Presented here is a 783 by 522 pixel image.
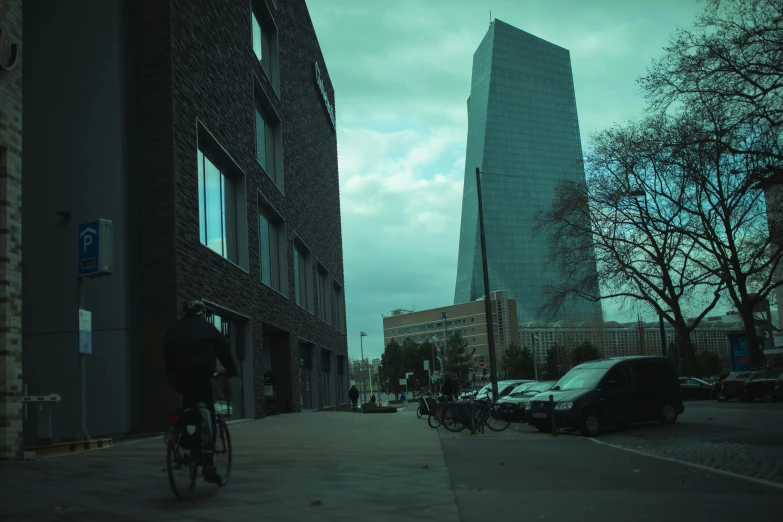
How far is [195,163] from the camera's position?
18.4 metres

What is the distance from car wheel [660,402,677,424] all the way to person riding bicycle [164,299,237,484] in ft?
52.7

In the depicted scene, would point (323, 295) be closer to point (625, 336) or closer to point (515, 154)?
point (515, 154)

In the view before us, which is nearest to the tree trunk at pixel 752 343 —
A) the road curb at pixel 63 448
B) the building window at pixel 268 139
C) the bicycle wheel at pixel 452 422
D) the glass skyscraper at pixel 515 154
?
the bicycle wheel at pixel 452 422

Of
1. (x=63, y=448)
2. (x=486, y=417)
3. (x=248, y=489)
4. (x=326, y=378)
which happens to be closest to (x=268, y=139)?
(x=486, y=417)

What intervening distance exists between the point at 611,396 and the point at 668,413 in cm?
259

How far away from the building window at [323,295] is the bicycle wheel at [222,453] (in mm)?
36460

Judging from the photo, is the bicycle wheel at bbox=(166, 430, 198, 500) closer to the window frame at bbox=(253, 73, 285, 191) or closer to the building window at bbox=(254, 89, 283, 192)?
the building window at bbox=(254, 89, 283, 192)

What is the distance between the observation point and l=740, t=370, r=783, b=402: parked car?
33.3 meters

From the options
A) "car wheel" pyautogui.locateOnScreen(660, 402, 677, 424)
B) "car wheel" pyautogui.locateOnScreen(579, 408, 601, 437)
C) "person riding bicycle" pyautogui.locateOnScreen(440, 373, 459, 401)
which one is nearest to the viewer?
"car wheel" pyautogui.locateOnScreen(579, 408, 601, 437)

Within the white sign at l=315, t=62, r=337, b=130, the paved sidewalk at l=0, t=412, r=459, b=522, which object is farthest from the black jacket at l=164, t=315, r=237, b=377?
the white sign at l=315, t=62, r=337, b=130

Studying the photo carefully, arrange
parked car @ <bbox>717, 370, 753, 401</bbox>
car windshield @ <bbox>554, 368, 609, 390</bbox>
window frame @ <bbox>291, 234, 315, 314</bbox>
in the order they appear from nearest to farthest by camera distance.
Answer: car windshield @ <bbox>554, 368, 609, 390</bbox> < parked car @ <bbox>717, 370, 753, 401</bbox> < window frame @ <bbox>291, 234, 315, 314</bbox>

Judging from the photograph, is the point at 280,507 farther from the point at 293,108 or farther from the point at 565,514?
the point at 293,108

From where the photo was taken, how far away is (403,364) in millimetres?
105250

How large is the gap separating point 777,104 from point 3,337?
1512 centimetres
